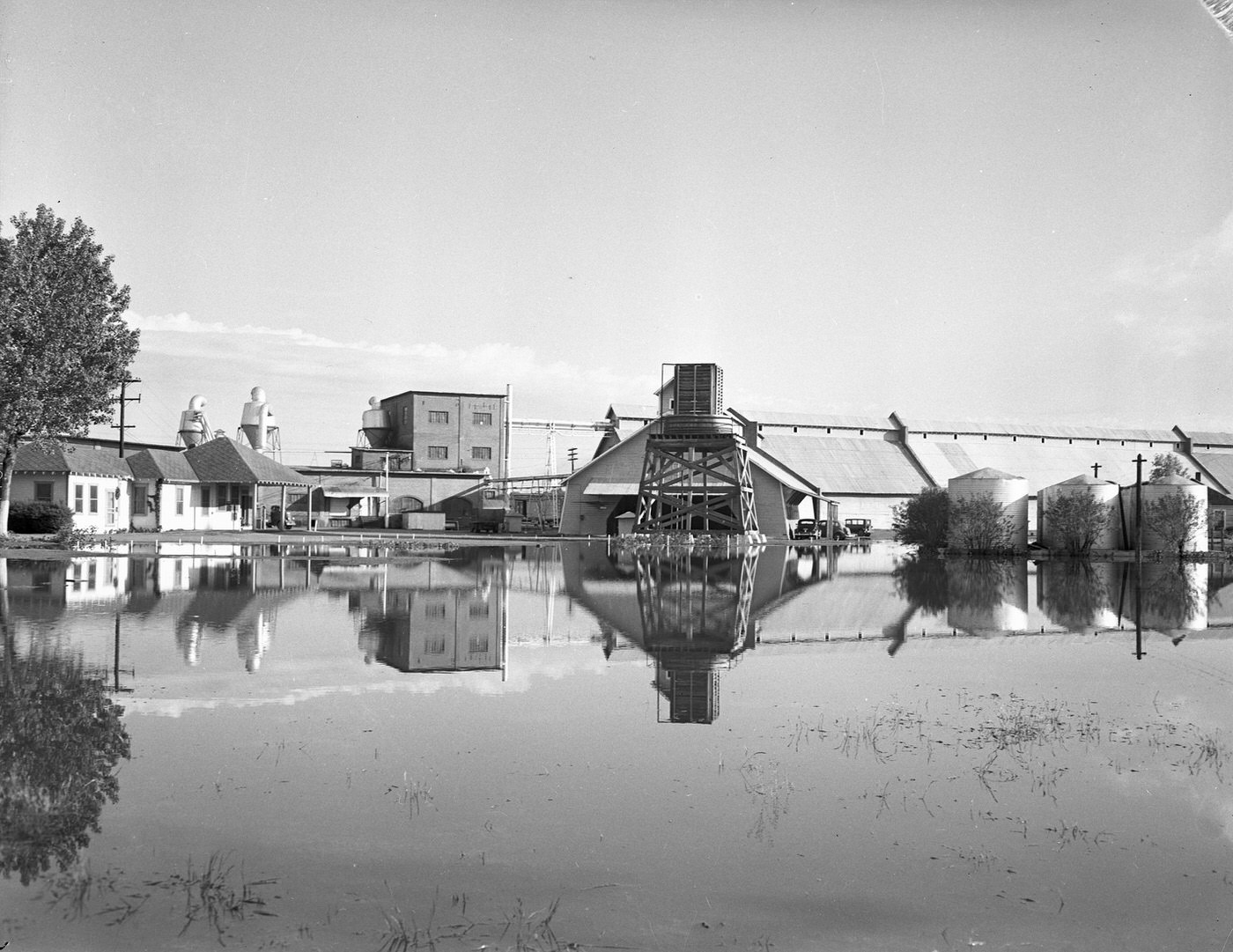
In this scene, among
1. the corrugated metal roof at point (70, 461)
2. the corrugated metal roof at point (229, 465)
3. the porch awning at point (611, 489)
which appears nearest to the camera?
the corrugated metal roof at point (70, 461)

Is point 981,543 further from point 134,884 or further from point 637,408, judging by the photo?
point 134,884

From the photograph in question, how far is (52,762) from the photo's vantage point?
269 inches

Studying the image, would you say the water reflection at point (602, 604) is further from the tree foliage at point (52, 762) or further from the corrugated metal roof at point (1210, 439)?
the corrugated metal roof at point (1210, 439)

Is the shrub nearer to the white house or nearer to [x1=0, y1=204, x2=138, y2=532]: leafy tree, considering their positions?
the white house

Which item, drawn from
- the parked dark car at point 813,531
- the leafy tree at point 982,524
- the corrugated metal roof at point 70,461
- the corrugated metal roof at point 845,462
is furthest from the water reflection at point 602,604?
the corrugated metal roof at point 845,462

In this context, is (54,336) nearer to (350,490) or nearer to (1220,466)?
(350,490)

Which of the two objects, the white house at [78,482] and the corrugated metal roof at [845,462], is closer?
the white house at [78,482]

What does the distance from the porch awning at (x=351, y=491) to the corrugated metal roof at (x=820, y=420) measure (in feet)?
78.3

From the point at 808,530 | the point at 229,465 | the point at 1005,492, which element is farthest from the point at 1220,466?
the point at 229,465

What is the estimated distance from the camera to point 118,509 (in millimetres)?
44750

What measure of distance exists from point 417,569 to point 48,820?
21.0 m

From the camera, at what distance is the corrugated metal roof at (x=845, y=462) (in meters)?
65.7

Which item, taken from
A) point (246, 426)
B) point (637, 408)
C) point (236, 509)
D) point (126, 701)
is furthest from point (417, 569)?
point (246, 426)

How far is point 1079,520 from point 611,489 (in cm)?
2378
